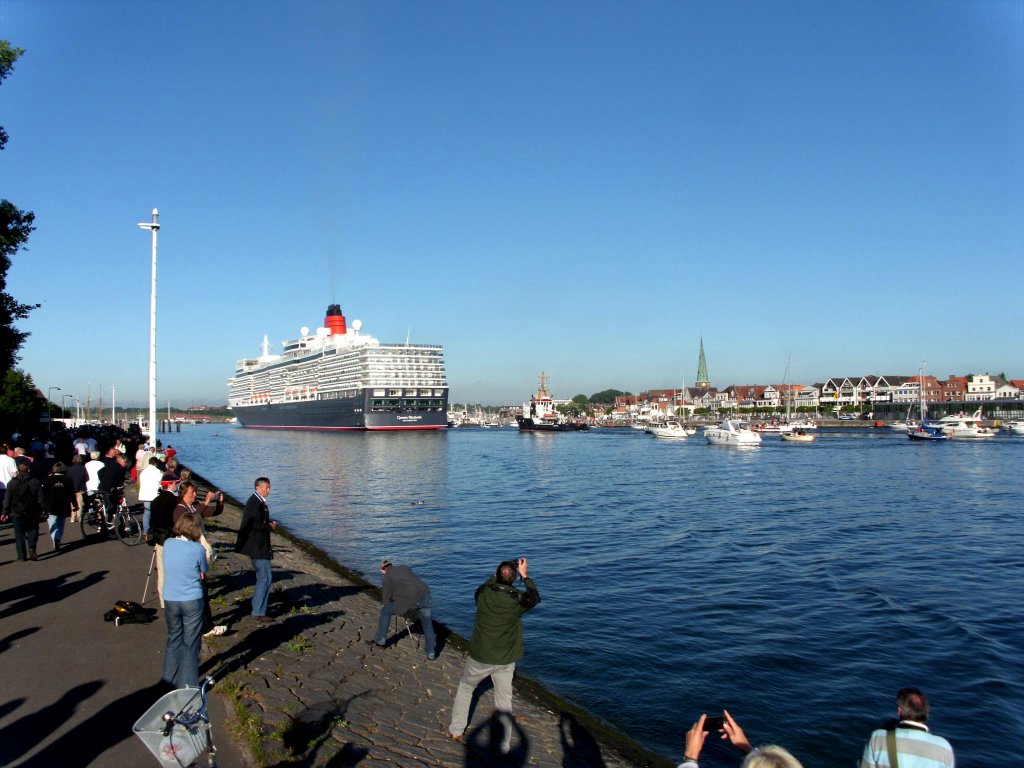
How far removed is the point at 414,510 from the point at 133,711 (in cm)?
2206

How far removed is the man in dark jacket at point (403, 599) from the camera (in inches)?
359

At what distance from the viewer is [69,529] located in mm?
15492

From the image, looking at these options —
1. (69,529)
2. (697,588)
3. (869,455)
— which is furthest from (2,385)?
(869,455)

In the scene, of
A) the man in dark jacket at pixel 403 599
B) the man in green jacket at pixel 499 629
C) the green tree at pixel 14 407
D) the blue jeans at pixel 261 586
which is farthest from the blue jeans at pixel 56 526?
the green tree at pixel 14 407

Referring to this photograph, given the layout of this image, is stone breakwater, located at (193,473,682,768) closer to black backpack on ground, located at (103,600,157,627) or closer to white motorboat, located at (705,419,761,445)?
black backpack on ground, located at (103,600,157,627)

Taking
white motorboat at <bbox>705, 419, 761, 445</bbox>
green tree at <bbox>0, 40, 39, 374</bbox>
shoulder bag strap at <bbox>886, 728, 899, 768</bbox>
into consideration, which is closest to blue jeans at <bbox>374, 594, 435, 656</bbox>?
shoulder bag strap at <bbox>886, 728, 899, 768</bbox>

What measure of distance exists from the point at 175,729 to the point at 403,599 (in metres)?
5.04

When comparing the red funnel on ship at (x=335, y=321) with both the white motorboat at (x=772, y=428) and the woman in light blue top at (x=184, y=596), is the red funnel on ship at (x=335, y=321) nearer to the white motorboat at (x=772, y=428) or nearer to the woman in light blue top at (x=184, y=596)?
the white motorboat at (x=772, y=428)

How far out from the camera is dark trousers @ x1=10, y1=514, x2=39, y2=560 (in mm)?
11383

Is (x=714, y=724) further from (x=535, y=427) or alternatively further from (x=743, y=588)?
(x=535, y=427)

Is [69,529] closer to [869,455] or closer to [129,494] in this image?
[129,494]

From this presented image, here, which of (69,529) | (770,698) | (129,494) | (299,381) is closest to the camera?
(770,698)

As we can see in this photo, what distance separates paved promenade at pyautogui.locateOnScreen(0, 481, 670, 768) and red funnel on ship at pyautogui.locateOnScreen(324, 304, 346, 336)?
12340 centimetres

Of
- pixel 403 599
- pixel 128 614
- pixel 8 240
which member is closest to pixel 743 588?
pixel 403 599
